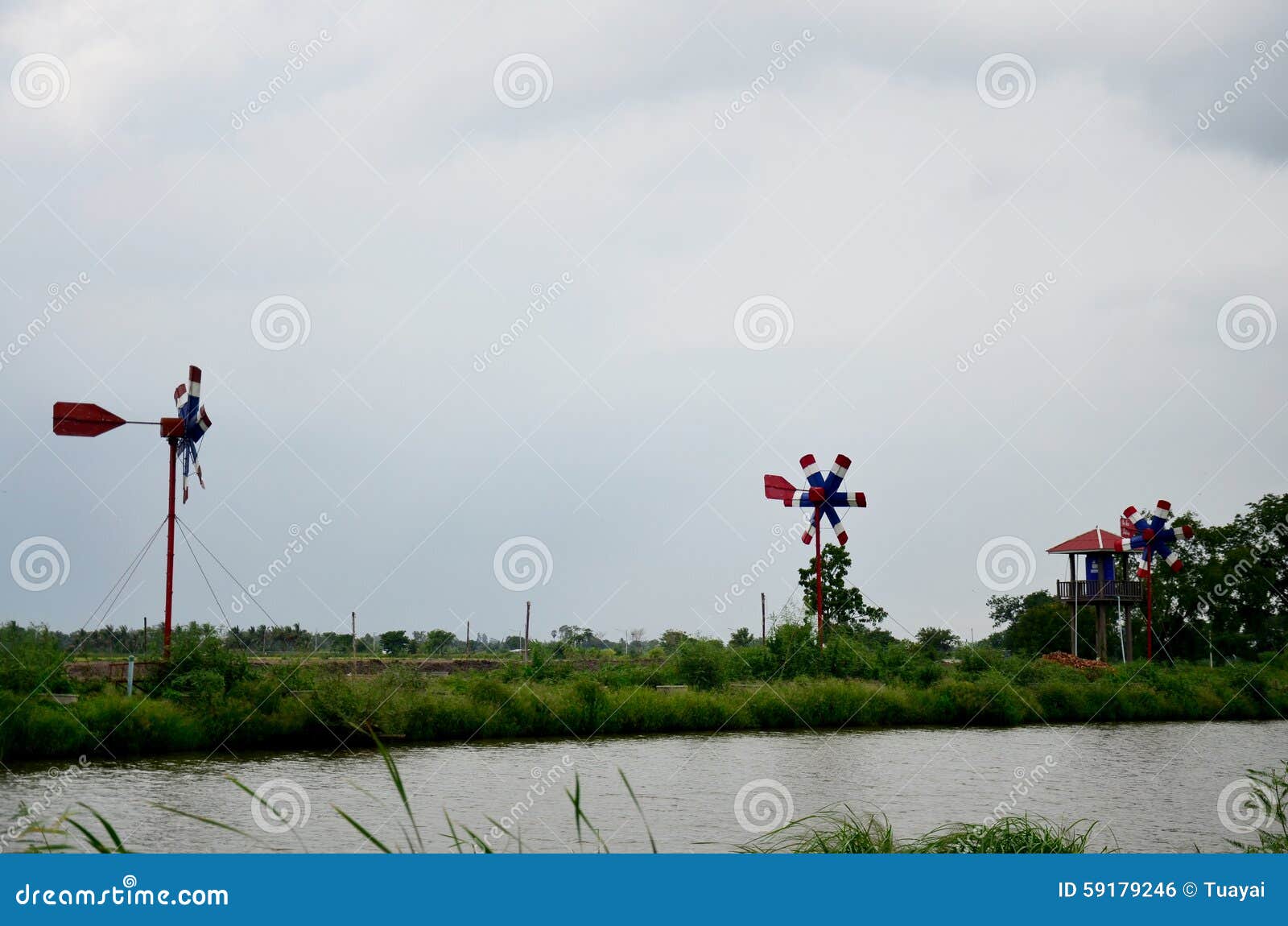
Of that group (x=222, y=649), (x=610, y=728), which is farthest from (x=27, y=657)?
(x=610, y=728)

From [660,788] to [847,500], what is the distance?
16629mm

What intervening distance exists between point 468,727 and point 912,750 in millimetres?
9615

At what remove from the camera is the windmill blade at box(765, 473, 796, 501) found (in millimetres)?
33438

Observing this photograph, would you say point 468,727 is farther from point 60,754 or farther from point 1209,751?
point 1209,751

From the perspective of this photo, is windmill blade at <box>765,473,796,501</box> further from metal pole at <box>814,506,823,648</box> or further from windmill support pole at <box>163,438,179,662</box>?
windmill support pole at <box>163,438,179,662</box>

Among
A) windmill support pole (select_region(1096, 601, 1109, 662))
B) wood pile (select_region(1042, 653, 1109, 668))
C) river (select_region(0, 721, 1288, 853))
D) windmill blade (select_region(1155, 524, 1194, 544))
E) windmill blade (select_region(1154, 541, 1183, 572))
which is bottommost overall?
river (select_region(0, 721, 1288, 853))

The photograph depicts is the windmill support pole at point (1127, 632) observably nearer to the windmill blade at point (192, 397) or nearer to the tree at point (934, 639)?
the tree at point (934, 639)

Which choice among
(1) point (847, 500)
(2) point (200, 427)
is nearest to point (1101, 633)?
(1) point (847, 500)

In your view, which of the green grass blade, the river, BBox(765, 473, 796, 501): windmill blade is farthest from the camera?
BBox(765, 473, 796, 501): windmill blade

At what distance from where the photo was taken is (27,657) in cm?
2062

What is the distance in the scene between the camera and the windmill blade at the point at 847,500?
1289 inches

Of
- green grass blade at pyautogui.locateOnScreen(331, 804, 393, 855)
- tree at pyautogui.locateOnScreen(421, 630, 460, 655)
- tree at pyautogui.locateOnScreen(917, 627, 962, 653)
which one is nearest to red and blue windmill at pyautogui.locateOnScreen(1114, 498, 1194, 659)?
tree at pyautogui.locateOnScreen(917, 627, 962, 653)

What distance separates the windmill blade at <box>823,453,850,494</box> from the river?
861 centimetres

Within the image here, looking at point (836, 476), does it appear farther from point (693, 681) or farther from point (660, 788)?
point (660, 788)
